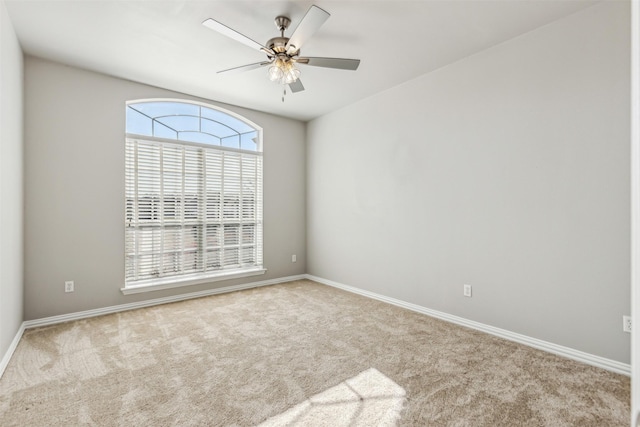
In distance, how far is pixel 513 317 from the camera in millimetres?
2730

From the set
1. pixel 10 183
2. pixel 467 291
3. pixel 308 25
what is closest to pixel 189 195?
pixel 10 183

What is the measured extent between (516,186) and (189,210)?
3.79m

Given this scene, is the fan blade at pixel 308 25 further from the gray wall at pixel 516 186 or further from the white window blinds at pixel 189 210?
the white window blinds at pixel 189 210

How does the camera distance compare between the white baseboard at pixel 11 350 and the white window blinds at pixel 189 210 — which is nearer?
the white baseboard at pixel 11 350

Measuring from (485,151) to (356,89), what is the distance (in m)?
1.75

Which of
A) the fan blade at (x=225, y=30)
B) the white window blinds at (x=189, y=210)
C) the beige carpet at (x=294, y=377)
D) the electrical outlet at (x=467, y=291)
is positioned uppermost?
the fan blade at (x=225, y=30)

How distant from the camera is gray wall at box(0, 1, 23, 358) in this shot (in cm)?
221

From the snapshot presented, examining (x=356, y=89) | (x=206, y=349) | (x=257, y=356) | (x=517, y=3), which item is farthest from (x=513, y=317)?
(x=356, y=89)

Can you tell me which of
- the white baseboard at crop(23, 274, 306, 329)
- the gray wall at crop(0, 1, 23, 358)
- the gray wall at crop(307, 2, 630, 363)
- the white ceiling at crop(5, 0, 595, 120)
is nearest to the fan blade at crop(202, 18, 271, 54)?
the white ceiling at crop(5, 0, 595, 120)

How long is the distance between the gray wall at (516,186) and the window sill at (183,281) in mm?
1790

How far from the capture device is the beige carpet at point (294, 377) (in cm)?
171

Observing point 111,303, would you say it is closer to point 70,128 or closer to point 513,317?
point 70,128

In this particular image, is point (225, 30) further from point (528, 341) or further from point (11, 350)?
point (528, 341)

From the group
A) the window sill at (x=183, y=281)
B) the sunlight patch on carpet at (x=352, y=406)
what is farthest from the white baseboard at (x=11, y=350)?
the sunlight patch on carpet at (x=352, y=406)
